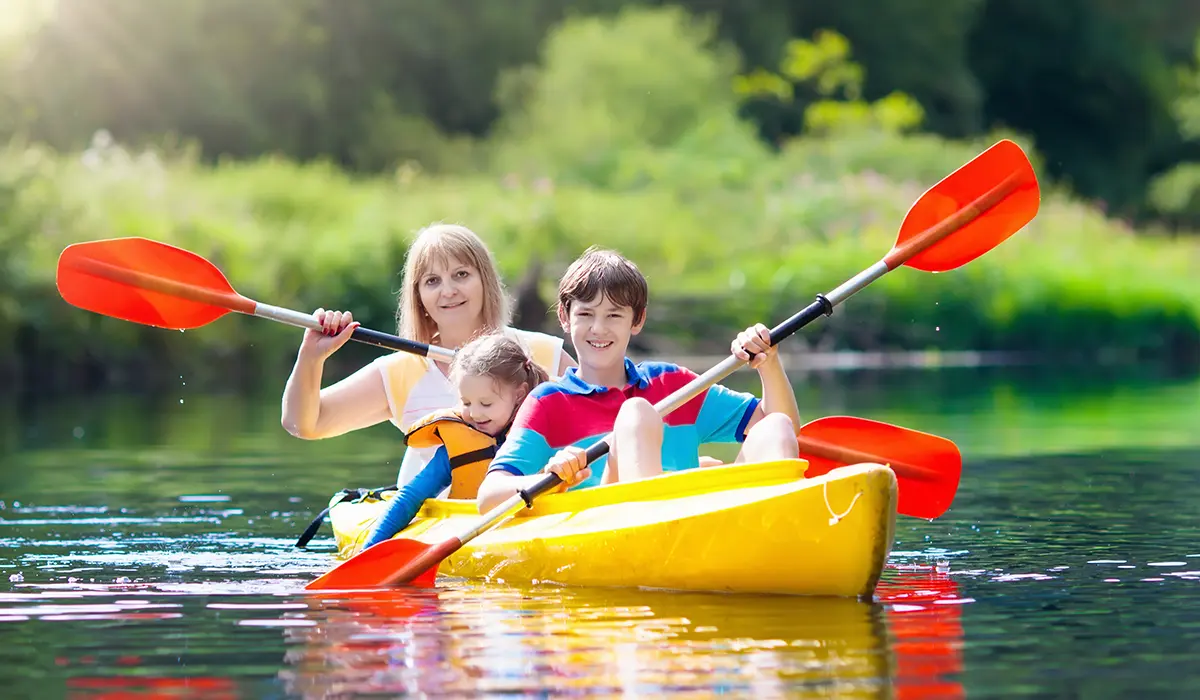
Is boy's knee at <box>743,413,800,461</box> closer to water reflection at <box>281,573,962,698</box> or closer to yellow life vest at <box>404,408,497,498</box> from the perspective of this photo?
water reflection at <box>281,573,962,698</box>

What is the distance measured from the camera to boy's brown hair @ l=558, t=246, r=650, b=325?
5691mm

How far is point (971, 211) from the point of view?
21.7 feet

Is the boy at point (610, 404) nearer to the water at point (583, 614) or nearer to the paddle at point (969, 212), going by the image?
the water at point (583, 614)

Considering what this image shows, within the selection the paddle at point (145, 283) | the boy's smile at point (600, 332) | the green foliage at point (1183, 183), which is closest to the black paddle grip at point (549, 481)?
the boy's smile at point (600, 332)

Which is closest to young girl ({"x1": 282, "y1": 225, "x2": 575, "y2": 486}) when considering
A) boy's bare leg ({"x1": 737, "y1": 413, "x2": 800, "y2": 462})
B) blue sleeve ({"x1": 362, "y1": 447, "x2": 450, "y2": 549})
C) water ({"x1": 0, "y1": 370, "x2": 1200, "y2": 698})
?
blue sleeve ({"x1": 362, "y1": 447, "x2": 450, "y2": 549})

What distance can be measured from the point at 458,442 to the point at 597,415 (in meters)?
0.62

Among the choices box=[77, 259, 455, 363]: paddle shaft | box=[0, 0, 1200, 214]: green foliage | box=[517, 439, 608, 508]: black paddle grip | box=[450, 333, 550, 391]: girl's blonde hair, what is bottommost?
box=[517, 439, 608, 508]: black paddle grip

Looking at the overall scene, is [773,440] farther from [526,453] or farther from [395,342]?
[395,342]

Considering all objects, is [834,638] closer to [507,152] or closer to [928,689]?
[928,689]

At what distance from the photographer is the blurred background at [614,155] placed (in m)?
19.1

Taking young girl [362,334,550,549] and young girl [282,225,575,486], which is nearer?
young girl [362,334,550,549]

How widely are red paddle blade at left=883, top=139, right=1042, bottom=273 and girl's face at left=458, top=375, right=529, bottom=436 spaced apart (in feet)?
4.45

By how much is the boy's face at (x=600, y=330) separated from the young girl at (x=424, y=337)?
0.76 metres

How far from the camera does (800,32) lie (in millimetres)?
38594
